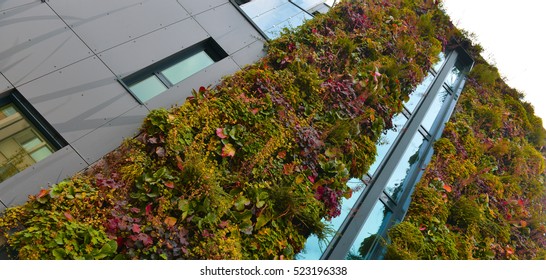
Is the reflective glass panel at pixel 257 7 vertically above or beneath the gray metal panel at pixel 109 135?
above

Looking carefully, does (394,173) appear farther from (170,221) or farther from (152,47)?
(152,47)

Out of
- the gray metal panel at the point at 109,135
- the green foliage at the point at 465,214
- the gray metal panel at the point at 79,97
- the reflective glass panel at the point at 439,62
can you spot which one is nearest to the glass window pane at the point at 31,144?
the gray metal panel at the point at 79,97

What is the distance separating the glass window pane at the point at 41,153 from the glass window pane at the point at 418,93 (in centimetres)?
685

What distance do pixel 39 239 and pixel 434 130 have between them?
786 cm

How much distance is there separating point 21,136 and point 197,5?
141 inches

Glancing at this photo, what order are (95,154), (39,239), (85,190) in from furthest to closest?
(95,154) → (85,190) → (39,239)

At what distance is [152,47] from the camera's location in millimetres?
5887

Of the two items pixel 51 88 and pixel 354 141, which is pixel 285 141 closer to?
pixel 354 141

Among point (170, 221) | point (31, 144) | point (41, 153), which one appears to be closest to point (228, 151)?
point (170, 221)

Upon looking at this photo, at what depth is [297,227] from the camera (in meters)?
5.20

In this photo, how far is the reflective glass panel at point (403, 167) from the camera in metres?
7.14

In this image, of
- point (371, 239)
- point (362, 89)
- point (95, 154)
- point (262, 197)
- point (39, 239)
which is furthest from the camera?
point (362, 89)

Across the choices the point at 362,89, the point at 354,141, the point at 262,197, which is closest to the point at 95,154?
the point at 262,197

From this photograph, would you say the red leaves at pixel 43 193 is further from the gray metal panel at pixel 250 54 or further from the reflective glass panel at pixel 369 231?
the reflective glass panel at pixel 369 231
